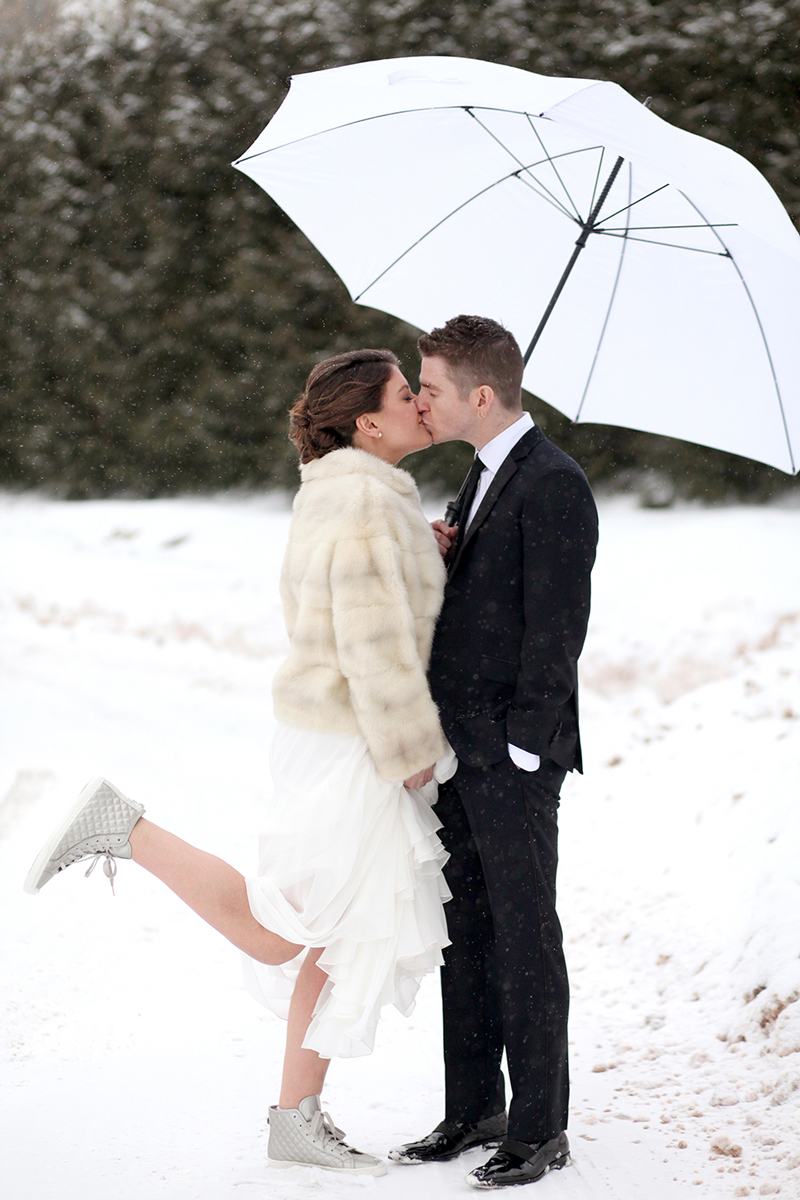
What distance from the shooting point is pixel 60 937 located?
3627 mm

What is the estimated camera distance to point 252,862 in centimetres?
435

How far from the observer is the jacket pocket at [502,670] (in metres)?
2.05

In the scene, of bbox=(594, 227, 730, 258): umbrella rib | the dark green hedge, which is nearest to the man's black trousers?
bbox=(594, 227, 730, 258): umbrella rib

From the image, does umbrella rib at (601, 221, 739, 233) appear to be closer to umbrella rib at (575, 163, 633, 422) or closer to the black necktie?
umbrella rib at (575, 163, 633, 422)

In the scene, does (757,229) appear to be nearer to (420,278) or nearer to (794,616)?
(420,278)

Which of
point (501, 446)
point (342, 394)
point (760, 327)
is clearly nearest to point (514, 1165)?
point (501, 446)

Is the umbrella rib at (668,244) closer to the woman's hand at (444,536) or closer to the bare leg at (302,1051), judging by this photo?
the woman's hand at (444,536)

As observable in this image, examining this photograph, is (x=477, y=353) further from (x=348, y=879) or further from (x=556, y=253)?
(x=348, y=879)

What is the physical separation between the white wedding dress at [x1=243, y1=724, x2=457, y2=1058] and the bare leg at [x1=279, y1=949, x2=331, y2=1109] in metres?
0.04

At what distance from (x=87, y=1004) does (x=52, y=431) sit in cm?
564

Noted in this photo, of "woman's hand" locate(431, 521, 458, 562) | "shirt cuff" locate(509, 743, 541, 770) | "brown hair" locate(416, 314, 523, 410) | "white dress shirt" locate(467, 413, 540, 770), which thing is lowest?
"shirt cuff" locate(509, 743, 541, 770)

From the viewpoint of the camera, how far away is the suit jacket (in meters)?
1.99

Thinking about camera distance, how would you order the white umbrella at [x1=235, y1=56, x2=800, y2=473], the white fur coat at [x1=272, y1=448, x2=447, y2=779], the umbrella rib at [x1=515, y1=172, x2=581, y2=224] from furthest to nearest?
1. the umbrella rib at [x1=515, y1=172, x2=581, y2=224]
2. the white umbrella at [x1=235, y1=56, x2=800, y2=473]
3. the white fur coat at [x1=272, y1=448, x2=447, y2=779]

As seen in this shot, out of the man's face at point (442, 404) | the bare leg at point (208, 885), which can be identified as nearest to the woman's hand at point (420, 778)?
the bare leg at point (208, 885)
